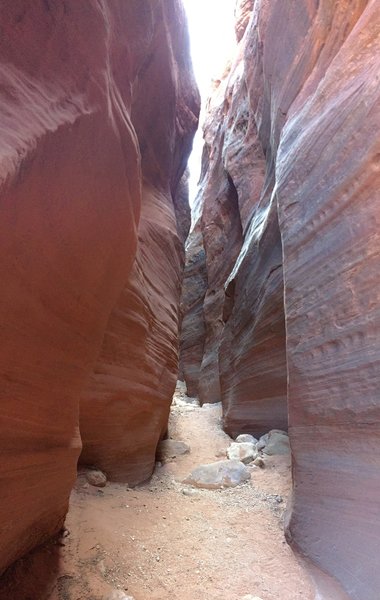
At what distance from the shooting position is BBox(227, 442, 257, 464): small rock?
6.37 meters

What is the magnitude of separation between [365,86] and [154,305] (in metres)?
4.27

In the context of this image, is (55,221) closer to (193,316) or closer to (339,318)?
(339,318)

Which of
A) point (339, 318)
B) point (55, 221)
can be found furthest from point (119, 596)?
point (339, 318)

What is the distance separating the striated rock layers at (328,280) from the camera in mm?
3143

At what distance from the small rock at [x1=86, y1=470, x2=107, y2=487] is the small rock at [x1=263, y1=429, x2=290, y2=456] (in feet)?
9.15

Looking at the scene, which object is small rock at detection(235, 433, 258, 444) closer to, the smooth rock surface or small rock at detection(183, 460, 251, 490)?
the smooth rock surface

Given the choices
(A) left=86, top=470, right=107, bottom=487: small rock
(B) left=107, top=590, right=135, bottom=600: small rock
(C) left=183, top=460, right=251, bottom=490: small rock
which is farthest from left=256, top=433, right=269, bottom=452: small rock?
(B) left=107, top=590, right=135, bottom=600: small rock

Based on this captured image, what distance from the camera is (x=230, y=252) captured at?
1417 centimetres

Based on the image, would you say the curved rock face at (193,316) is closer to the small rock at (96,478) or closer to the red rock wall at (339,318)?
the small rock at (96,478)

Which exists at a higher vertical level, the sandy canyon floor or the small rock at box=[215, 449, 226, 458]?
the small rock at box=[215, 449, 226, 458]

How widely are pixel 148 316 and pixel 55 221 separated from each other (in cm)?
385

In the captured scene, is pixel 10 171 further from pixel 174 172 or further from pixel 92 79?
pixel 174 172

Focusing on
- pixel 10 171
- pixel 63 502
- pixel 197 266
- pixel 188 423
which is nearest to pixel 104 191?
pixel 10 171

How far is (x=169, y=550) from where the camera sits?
3.59 m
